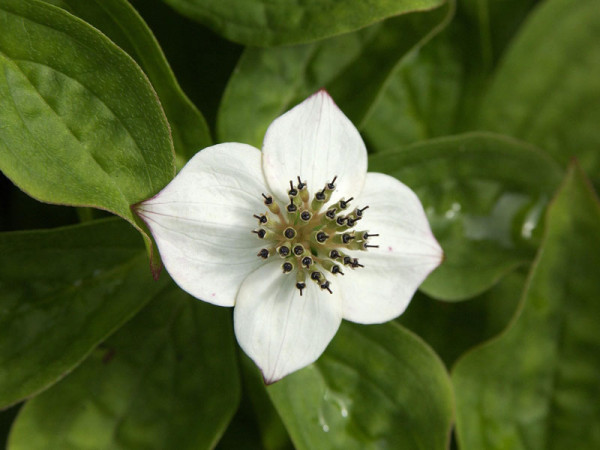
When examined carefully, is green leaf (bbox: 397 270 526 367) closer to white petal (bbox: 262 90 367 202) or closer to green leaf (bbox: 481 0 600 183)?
green leaf (bbox: 481 0 600 183)

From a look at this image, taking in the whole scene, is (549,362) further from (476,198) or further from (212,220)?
(212,220)

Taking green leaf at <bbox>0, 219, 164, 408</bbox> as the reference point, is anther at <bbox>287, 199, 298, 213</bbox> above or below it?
above

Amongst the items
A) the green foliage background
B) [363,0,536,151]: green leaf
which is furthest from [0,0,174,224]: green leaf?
[363,0,536,151]: green leaf

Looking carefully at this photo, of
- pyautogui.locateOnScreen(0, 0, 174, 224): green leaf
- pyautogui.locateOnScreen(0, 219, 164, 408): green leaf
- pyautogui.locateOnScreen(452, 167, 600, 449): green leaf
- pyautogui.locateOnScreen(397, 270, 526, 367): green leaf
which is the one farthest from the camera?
pyautogui.locateOnScreen(397, 270, 526, 367): green leaf

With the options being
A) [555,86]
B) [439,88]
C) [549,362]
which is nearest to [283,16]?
[439,88]

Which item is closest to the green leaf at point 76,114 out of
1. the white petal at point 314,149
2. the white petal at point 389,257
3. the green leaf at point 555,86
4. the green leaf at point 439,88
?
the white petal at point 314,149

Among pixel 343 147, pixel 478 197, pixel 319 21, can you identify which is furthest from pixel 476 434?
pixel 319 21
